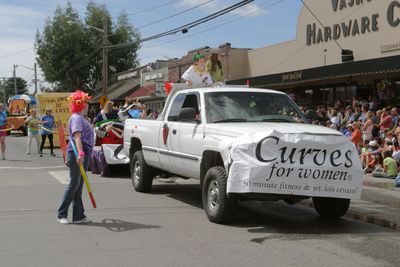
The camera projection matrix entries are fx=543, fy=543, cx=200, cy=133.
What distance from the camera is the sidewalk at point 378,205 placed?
816cm

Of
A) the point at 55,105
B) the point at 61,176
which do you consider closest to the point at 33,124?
the point at 55,105

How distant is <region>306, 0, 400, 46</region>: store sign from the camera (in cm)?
1964

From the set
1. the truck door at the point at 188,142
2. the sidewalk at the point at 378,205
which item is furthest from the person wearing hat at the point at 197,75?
the sidewalk at the point at 378,205

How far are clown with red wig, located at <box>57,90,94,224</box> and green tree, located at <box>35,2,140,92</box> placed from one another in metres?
46.4

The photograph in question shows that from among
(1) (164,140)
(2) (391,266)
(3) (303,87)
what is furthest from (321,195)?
(3) (303,87)

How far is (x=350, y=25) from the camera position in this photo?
71.7ft

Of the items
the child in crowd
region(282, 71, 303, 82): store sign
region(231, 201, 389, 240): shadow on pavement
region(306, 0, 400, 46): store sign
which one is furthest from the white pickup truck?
region(282, 71, 303, 82): store sign

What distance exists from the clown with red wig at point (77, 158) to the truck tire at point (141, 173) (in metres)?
2.64

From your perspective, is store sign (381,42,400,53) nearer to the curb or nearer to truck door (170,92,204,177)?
the curb

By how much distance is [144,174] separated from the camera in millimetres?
10414

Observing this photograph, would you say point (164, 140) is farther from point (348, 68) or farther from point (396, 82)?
point (396, 82)

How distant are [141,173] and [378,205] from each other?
4.39 metres

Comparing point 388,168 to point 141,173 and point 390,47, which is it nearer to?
point 141,173

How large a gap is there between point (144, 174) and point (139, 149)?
78cm
